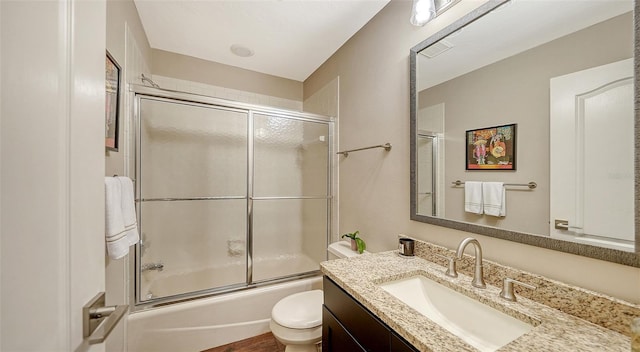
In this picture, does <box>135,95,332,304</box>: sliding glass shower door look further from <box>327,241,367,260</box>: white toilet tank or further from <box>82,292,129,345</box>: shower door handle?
<box>82,292,129,345</box>: shower door handle

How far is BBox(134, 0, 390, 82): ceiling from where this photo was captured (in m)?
1.61

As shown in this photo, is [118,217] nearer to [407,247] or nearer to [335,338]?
[335,338]

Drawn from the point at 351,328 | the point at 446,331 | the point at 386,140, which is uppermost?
the point at 386,140

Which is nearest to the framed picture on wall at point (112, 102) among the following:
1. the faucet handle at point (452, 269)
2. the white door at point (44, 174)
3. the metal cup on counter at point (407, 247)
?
the white door at point (44, 174)

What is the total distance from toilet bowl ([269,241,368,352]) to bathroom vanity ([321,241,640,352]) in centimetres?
23

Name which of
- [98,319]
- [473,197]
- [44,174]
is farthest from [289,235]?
[44,174]

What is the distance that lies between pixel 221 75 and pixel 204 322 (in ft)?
7.35

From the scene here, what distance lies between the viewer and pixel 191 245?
204cm

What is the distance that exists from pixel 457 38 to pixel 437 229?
97 cm


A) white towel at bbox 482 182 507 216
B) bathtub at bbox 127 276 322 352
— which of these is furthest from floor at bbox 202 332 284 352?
white towel at bbox 482 182 507 216

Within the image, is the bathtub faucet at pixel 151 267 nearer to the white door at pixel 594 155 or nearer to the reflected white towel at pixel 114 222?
the reflected white towel at pixel 114 222

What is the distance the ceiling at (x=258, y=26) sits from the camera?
1606mm

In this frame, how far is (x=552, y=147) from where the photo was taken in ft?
2.83

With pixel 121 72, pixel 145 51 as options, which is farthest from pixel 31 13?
pixel 145 51
